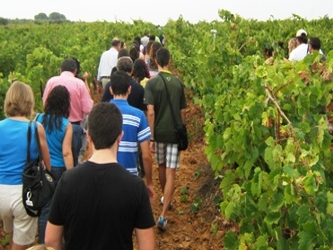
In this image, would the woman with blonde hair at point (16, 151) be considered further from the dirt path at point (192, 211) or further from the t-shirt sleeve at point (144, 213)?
the dirt path at point (192, 211)

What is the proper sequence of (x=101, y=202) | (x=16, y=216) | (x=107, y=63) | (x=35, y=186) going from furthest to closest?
(x=107, y=63)
(x=16, y=216)
(x=35, y=186)
(x=101, y=202)

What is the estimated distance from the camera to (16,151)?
161 inches

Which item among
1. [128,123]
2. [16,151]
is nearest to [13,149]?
[16,151]

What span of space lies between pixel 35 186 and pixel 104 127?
4.53 ft

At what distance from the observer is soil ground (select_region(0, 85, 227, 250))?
18.9 feet

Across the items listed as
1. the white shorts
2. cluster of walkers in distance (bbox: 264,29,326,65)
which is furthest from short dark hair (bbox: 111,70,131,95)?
cluster of walkers in distance (bbox: 264,29,326,65)

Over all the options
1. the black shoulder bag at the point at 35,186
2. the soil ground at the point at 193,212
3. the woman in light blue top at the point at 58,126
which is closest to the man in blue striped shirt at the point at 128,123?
the woman in light blue top at the point at 58,126

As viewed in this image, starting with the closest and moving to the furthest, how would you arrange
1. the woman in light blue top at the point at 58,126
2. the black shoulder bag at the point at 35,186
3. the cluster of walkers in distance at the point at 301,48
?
1. the black shoulder bag at the point at 35,186
2. the woman in light blue top at the point at 58,126
3. the cluster of walkers in distance at the point at 301,48

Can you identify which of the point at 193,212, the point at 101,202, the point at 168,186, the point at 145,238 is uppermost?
the point at 101,202

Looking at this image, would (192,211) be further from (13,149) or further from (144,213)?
(144,213)

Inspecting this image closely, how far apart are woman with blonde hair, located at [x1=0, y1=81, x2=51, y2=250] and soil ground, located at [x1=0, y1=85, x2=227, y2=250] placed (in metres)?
1.43

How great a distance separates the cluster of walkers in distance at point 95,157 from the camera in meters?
2.81

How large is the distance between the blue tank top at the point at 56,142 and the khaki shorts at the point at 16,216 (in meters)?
0.52

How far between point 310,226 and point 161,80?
3465 mm
